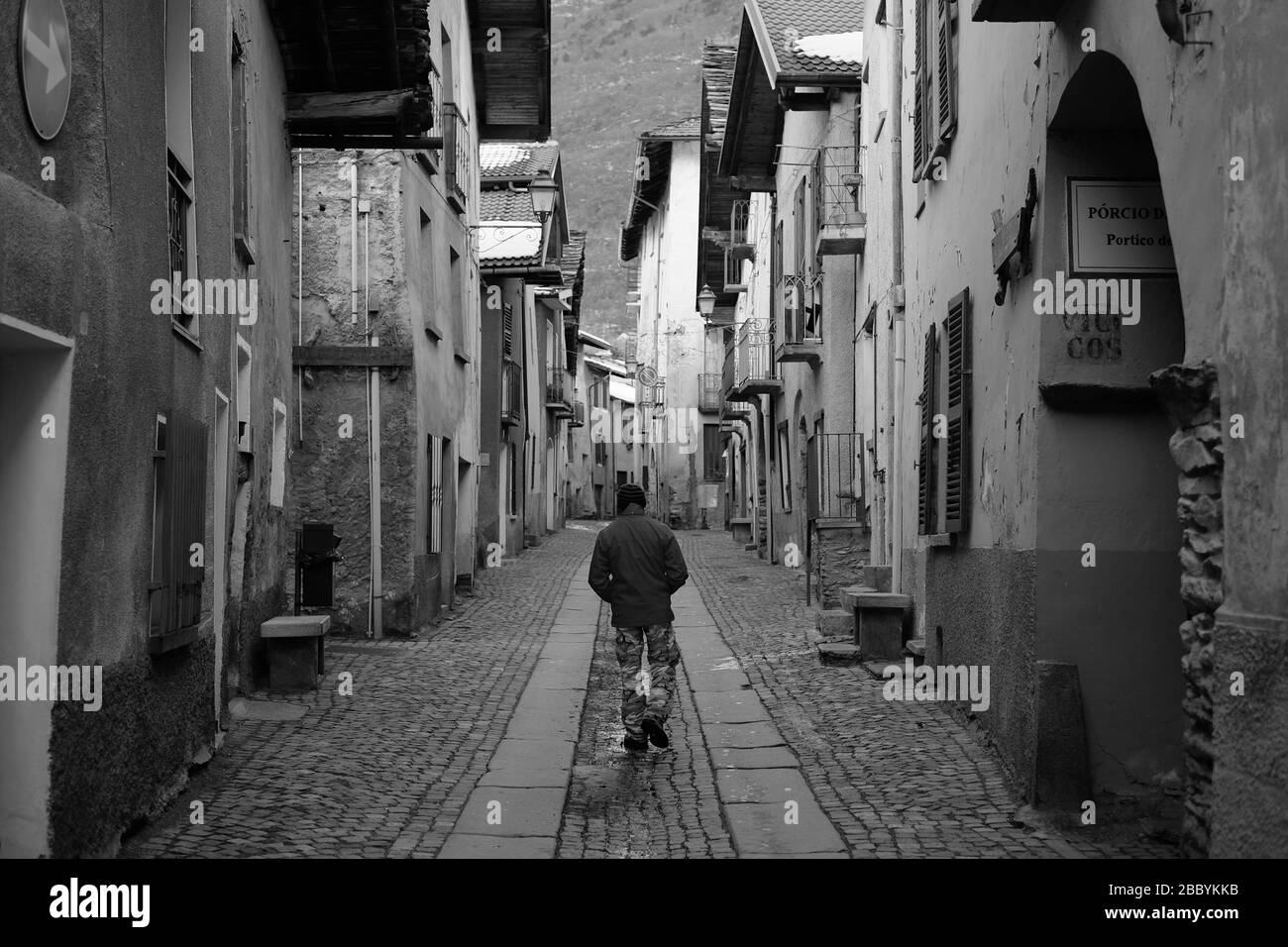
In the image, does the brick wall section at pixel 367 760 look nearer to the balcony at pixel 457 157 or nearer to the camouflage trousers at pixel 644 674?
the camouflage trousers at pixel 644 674

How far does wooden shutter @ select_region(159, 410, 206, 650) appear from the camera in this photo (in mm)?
7574

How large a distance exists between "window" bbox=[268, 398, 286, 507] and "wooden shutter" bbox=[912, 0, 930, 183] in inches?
222

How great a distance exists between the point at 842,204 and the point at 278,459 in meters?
8.50

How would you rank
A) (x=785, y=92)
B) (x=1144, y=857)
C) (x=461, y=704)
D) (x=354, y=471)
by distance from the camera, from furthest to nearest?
(x=785, y=92)
(x=354, y=471)
(x=461, y=704)
(x=1144, y=857)

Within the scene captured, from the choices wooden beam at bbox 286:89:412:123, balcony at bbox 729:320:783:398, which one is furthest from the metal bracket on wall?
balcony at bbox 729:320:783:398

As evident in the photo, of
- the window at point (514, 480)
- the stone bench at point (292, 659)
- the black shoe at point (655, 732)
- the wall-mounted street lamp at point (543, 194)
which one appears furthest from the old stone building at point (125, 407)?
the window at point (514, 480)

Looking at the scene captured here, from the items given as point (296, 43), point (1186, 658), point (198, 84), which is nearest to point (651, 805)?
point (1186, 658)

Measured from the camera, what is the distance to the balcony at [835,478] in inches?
711

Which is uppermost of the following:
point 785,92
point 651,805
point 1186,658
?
point 785,92

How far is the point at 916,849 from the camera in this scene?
273 inches

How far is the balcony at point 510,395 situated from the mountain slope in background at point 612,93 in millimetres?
70266

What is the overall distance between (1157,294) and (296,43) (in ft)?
25.1

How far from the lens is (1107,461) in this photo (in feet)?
25.5
